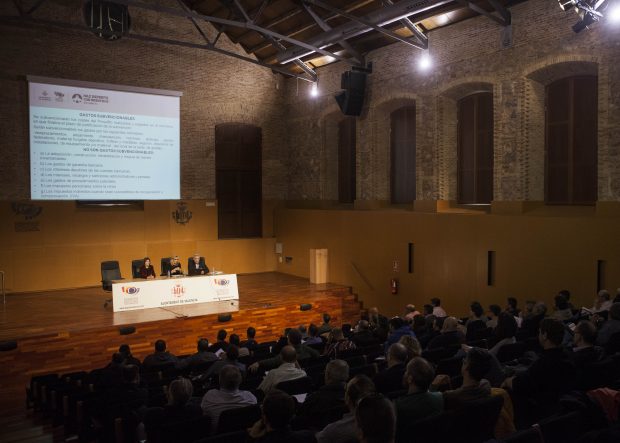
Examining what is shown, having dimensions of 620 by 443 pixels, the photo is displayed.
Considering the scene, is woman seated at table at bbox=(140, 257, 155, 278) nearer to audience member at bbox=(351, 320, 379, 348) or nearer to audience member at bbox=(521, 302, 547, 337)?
audience member at bbox=(351, 320, 379, 348)

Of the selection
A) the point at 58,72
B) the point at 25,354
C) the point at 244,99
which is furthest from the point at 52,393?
the point at 244,99

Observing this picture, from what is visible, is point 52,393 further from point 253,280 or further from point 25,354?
point 253,280

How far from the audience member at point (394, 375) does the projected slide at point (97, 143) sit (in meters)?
10.8

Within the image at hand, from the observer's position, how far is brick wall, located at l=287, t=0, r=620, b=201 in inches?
386

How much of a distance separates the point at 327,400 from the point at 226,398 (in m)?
0.79

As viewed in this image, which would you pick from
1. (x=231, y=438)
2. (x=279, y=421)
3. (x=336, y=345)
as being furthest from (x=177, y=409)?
(x=336, y=345)

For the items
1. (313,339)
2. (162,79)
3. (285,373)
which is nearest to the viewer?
(285,373)

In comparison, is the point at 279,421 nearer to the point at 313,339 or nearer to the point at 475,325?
the point at 313,339

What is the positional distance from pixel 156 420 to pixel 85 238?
11.1 metres

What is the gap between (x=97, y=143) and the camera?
44.3 feet

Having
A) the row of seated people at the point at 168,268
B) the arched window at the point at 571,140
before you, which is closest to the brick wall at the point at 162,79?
the row of seated people at the point at 168,268

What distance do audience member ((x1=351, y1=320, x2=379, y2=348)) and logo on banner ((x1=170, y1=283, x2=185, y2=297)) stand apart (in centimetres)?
486

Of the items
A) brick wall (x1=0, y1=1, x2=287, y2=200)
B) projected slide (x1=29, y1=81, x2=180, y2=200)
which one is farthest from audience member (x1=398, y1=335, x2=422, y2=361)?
brick wall (x1=0, y1=1, x2=287, y2=200)

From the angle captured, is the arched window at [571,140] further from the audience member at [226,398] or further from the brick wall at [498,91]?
the audience member at [226,398]
